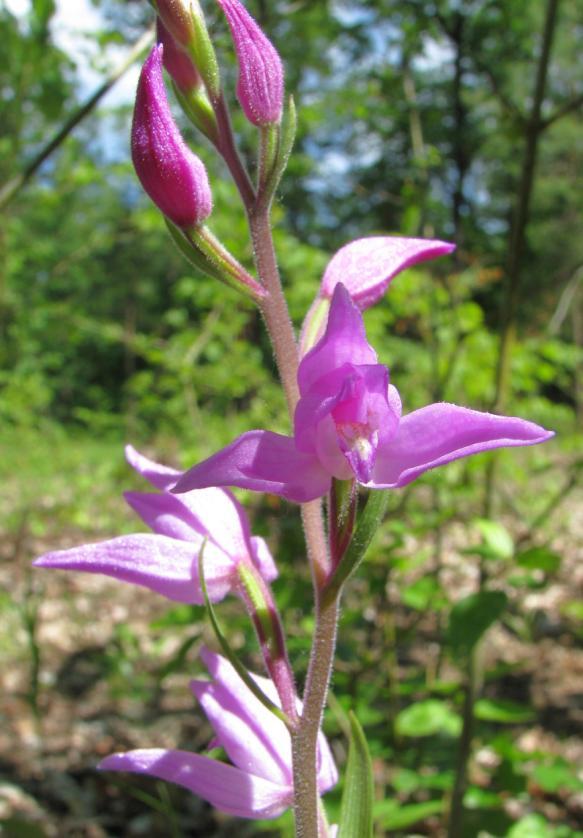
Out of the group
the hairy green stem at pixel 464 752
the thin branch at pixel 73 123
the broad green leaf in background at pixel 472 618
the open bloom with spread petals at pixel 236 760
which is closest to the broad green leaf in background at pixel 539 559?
the broad green leaf in background at pixel 472 618

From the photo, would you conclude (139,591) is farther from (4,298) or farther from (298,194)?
(298,194)

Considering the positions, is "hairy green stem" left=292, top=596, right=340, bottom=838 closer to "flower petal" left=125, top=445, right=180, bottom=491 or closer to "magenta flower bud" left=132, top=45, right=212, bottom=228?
"flower petal" left=125, top=445, right=180, bottom=491

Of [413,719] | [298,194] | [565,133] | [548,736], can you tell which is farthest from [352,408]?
[565,133]

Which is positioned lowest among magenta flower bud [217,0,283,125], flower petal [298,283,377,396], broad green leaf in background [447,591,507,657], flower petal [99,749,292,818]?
broad green leaf in background [447,591,507,657]

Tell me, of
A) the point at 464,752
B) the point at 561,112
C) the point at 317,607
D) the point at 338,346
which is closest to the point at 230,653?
the point at 317,607

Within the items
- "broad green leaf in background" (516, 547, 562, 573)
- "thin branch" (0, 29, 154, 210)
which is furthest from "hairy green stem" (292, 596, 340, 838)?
"thin branch" (0, 29, 154, 210)

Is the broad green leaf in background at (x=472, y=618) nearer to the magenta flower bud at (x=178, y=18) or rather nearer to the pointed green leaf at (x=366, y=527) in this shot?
the pointed green leaf at (x=366, y=527)
